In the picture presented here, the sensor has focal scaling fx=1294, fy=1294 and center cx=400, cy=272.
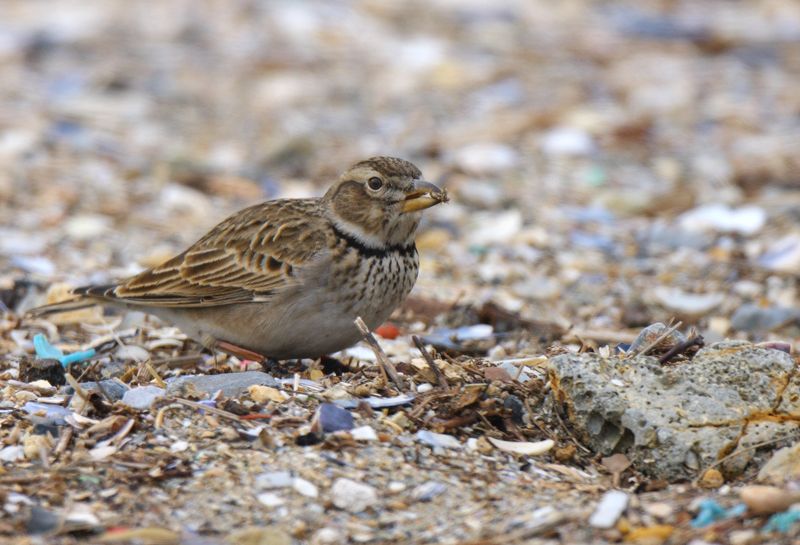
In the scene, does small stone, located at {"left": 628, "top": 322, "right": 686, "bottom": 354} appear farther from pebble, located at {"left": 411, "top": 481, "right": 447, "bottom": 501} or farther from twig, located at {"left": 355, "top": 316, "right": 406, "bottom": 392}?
pebble, located at {"left": 411, "top": 481, "right": 447, "bottom": 501}

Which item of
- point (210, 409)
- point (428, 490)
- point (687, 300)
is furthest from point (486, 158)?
point (428, 490)

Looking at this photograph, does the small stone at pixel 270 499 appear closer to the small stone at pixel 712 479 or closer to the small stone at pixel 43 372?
the small stone at pixel 712 479

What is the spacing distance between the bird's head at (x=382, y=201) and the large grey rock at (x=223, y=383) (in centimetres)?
113

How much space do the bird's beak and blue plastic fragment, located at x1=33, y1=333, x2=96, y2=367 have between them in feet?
6.28

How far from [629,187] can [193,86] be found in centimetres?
548

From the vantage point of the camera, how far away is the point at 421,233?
1034 cm

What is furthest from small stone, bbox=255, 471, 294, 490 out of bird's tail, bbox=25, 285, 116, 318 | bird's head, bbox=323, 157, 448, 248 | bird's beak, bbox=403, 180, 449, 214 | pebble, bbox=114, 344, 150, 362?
bird's tail, bbox=25, 285, 116, 318

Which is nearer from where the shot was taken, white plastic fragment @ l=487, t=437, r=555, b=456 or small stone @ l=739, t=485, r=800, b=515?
small stone @ l=739, t=485, r=800, b=515

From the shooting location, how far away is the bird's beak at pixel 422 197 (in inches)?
262

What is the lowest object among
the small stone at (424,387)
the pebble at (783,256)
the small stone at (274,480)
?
the pebble at (783,256)

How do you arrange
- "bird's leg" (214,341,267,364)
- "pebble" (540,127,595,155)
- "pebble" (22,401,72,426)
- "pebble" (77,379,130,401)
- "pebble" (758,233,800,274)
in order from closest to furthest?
"pebble" (22,401,72,426) → "pebble" (77,379,130,401) → "bird's leg" (214,341,267,364) → "pebble" (758,233,800,274) → "pebble" (540,127,595,155)

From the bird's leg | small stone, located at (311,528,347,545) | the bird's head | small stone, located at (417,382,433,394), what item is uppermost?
the bird's head

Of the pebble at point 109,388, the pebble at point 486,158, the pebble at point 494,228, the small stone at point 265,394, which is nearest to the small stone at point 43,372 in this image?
the pebble at point 109,388

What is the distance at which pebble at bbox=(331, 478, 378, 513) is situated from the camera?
4766 mm
